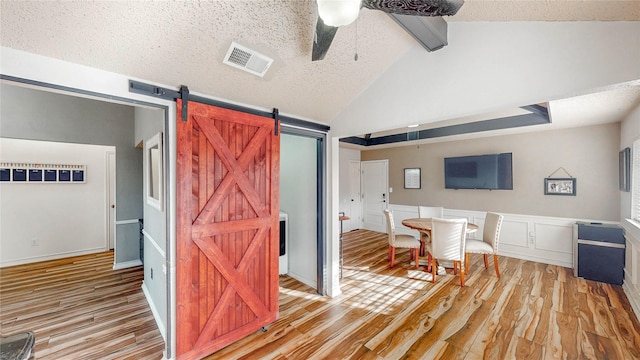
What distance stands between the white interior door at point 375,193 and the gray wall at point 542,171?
3.17 ft

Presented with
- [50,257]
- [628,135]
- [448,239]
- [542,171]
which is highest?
[628,135]

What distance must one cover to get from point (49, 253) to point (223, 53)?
5208mm

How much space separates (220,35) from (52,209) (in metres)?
5.07

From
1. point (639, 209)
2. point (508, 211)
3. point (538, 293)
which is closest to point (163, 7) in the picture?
point (538, 293)

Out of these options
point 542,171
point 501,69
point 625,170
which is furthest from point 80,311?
point 542,171

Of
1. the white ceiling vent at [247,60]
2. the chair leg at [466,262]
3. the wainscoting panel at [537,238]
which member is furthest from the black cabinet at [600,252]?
the white ceiling vent at [247,60]

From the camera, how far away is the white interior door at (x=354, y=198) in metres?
6.76

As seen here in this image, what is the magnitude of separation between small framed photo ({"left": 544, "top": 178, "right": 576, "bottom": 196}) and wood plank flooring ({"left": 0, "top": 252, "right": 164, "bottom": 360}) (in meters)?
5.95

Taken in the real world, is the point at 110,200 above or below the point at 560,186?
below

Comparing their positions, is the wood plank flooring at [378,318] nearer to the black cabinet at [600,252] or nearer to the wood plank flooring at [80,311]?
the wood plank flooring at [80,311]

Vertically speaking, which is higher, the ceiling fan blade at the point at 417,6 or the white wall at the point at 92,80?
the ceiling fan blade at the point at 417,6

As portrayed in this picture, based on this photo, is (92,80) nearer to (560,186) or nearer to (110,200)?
(110,200)

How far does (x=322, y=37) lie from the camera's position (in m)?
1.41

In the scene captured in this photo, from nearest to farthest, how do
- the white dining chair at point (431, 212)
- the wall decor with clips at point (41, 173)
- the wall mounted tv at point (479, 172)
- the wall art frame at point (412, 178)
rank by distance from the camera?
1. the wall decor with clips at point (41, 173)
2. the wall mounted tv at point (479, 172)
3. the white dining chair at point (431, 212)
4. the wall art frame at point (412, 178)
